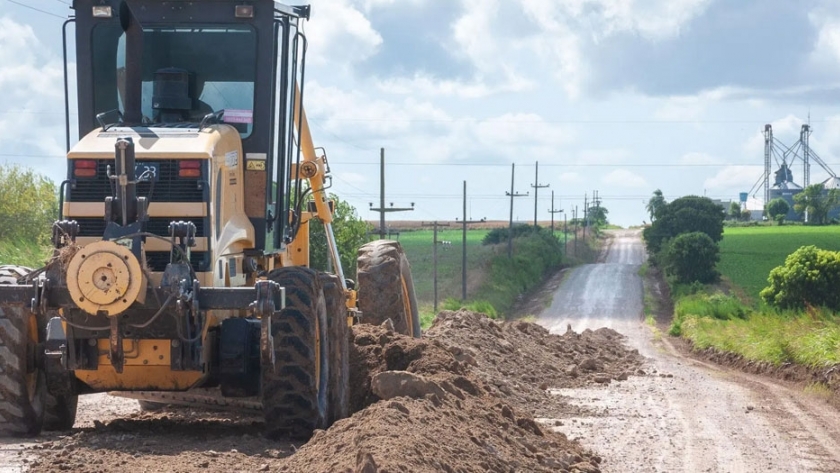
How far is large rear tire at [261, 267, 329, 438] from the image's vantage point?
36.3 ft

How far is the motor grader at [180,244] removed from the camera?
33.9 feet

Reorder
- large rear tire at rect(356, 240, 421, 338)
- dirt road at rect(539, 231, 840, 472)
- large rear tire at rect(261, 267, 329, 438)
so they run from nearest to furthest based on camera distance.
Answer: large rear tire at rect(261, 267, 329, 438)
dirt road at rect(539, 231, 840, 472)
large rear tire at rect(356, 240, 421, 338)

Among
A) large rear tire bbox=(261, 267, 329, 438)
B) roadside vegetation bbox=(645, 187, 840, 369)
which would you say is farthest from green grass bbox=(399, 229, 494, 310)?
large rear tire bbox=(261, 267, 329, 438)

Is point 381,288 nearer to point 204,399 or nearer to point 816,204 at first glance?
point 204,399

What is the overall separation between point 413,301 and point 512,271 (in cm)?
5829

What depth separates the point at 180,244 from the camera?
10617 millimetres

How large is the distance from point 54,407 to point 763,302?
152 feet

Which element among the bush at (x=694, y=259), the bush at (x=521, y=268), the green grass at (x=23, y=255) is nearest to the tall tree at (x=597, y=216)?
the bush at (x=521, y=268)

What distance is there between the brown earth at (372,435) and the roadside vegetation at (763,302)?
11030mm

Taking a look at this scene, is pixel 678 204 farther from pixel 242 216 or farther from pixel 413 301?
pixel 242 216

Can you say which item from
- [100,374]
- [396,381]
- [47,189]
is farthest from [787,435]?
[47,189]

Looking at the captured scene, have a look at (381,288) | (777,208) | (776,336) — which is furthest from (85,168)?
(777,208)

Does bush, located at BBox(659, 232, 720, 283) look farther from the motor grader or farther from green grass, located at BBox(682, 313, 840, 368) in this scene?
the motor grader

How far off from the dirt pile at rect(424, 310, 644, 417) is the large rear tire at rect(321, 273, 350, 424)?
4.45 meters
